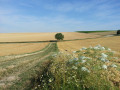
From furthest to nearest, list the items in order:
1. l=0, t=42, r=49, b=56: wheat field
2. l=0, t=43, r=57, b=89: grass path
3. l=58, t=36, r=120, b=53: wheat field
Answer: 1. l=58, t=36, r=120, b=53: wheat field
2. l=0, t=42, r=49, b=56: wheat field
3. l=0, t=43, r=57, b=89: grass path

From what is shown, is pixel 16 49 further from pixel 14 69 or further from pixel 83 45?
pixel 83 45

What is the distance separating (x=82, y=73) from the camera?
4.86 metres

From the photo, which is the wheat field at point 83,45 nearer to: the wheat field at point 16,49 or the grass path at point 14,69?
the wheat field at point 16,49

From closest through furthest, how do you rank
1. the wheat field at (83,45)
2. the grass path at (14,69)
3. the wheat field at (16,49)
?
the grass path at (14,69) → the wheat field at (16,49) → the wheat field at (83,45)

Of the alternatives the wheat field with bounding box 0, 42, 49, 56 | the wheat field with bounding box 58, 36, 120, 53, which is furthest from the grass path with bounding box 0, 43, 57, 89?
the wheat field with bounding box 58, 36, 120, 53

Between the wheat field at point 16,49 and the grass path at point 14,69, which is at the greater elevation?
the wheat field at point 16,49

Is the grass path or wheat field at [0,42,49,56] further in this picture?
wheat field at [0,42,49,56]

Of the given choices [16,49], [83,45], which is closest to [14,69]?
[16,49]

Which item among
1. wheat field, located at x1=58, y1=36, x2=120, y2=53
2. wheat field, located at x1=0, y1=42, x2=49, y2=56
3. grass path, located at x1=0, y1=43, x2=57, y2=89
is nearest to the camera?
grass path, located at x1=0, y1=43, x2=57, y2=89

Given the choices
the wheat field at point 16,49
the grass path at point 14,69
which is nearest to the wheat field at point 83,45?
the wheat field at point 16,49

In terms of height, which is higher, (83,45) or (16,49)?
(83,45)

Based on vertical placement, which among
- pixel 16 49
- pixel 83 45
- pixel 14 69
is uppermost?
pixel 83 45

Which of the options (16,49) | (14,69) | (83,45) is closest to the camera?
(14,69)

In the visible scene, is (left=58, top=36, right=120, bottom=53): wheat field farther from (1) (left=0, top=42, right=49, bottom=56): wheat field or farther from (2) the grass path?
(2) the grass path
